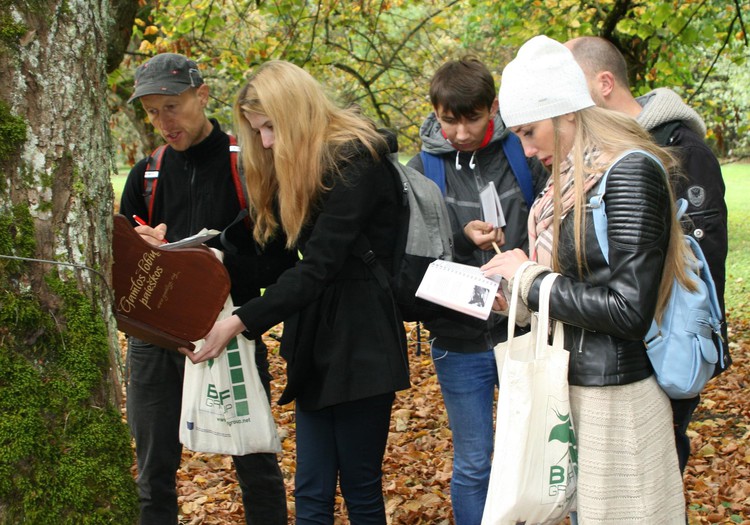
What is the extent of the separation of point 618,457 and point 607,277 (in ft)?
1.77

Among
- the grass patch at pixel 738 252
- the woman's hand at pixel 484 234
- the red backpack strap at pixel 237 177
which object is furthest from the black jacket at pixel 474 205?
the grass patch at pixel 738 252

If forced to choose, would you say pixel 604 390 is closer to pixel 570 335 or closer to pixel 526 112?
pixel 570 335

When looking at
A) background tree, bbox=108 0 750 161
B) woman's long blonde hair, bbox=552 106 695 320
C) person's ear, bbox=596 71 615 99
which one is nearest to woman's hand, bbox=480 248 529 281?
woman's long blonde hair, bbox=552 106 695 320

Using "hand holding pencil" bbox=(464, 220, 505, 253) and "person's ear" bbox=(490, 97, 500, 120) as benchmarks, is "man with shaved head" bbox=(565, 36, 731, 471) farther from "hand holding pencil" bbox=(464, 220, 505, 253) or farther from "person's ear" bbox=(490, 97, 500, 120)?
"hand holding pencil" bbox=(464, 220, 505, 253)

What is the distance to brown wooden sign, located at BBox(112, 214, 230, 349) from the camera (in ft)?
8.89

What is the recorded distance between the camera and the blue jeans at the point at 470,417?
328 centimetres

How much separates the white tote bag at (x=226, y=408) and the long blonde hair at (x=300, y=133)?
58 centimetres

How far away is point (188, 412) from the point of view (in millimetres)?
3115

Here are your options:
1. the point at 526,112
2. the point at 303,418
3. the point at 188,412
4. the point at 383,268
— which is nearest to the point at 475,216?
the point at 383,268

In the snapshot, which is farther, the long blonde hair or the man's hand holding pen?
the man's hand holding pen

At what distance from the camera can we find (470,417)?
3301 millimetres

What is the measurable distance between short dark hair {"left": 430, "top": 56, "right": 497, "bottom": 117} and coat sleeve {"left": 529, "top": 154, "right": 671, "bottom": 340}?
1102 millimetres

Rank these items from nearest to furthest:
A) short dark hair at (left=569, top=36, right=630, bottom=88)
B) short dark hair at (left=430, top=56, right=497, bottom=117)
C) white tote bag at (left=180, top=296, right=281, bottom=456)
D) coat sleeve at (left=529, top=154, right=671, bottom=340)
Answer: coat sleeve at (left=529, top=154, right=671, bottom=340), white tote bag at (left=180, top=296, right=281, bottom=456), short dark hair at (left=430, top=56, right=497, bottom=117), short dark hair at (left=569, top=36, right=630, bottom=88)

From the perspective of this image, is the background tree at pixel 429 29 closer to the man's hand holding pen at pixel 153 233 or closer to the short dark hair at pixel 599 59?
the short dark hair at pixel 599 59
